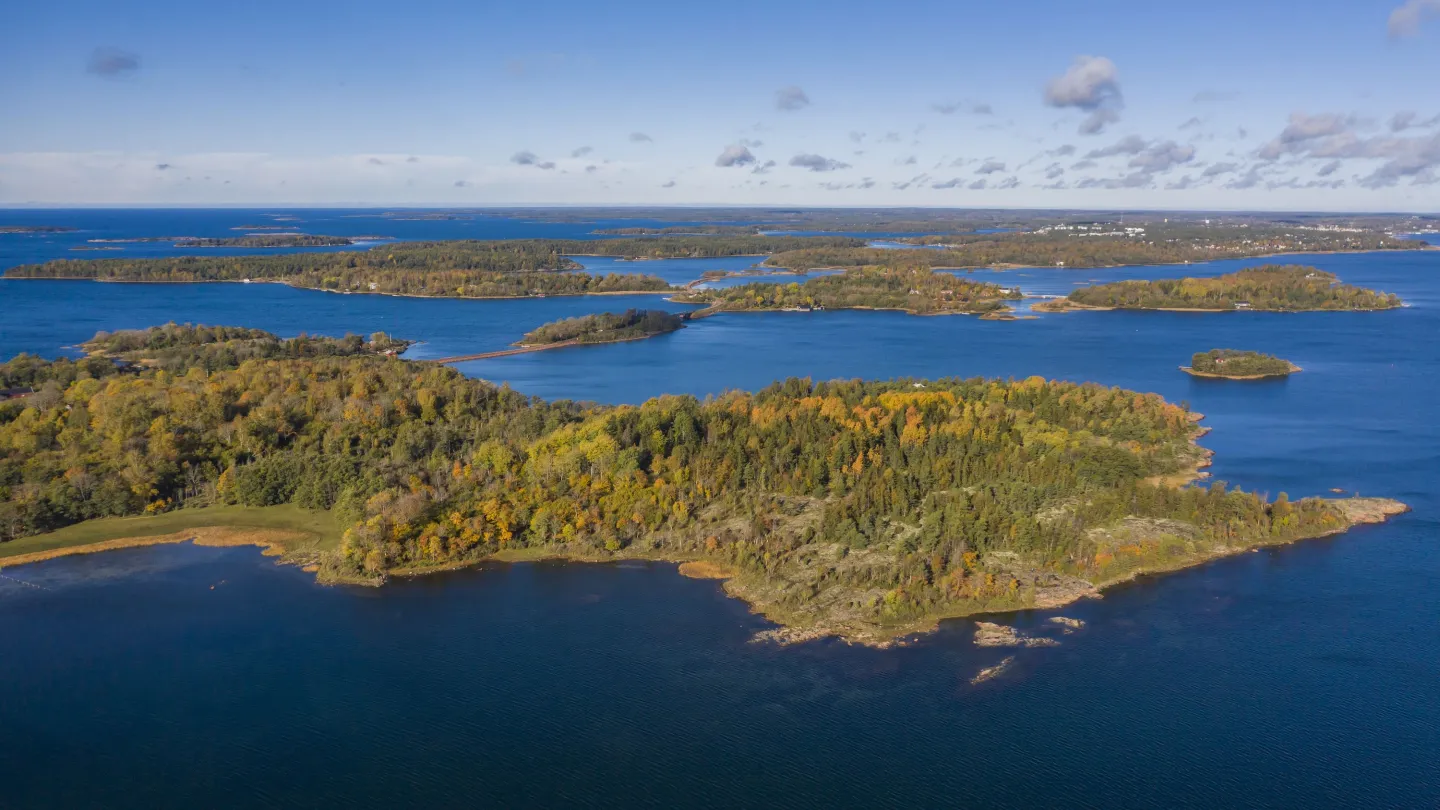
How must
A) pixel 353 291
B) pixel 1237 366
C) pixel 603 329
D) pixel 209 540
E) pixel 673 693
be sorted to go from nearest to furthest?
pixel 673 693 → pixel 209 540 → pixel 1237 366 → pixel 603 329 → pixel 353 291

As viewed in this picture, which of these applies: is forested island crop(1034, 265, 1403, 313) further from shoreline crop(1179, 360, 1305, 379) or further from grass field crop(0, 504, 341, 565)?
grass field crop(0, 504, 341, 565)

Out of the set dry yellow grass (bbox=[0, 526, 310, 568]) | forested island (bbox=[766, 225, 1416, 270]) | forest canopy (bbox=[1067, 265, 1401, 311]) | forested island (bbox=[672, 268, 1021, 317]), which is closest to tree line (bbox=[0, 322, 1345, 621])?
dry yellow grass (bbox=[0, 526, 310, 568])

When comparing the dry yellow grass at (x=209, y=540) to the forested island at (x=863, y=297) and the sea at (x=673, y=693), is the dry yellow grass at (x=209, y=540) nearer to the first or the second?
the sea at (x=673, y=693)

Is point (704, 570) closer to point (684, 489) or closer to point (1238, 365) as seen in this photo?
point (684, 489)

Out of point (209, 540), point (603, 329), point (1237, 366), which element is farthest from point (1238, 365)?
point (209, 540)

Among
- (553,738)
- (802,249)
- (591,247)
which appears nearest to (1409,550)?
(553,738)
